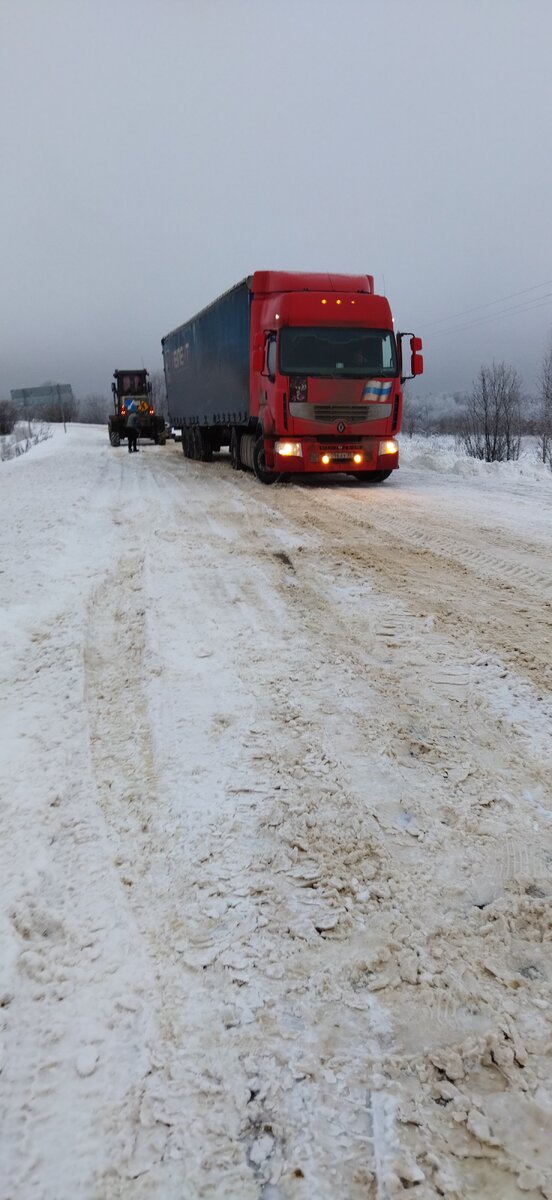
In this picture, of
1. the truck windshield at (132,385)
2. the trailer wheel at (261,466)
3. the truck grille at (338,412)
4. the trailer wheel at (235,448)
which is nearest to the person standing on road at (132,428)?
the truck windshield at (132,385)

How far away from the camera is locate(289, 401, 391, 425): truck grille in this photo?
1145 cm

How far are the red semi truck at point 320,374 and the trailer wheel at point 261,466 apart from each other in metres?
0.02

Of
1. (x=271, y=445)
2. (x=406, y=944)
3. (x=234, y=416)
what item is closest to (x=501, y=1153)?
(x=406, y=944)

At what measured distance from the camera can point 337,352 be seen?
11602mm

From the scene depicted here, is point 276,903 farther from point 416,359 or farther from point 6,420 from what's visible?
point 6,420

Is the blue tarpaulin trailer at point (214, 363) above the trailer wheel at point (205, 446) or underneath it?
above

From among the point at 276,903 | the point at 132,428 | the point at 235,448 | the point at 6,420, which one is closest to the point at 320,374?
the point at 235,448

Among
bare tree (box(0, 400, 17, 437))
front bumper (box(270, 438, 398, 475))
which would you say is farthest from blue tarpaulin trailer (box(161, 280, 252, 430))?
bare tree (box(0, 400, 17, 437))

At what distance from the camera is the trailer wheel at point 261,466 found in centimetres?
1255

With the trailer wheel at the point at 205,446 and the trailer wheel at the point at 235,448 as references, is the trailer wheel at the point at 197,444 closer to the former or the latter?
the trailer wheel at the point at 205,446

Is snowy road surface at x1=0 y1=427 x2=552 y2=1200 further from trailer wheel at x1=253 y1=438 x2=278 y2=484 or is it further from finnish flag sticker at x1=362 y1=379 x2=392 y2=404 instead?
trailer wheel at x1=253 y1=438 x2=278 y2=484

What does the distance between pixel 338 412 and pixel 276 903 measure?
1060 centimetres

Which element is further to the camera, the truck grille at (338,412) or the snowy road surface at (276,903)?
the truck grille at (338,412)

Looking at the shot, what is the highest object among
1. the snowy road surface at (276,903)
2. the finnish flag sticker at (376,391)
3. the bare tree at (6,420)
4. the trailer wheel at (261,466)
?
the bare tree at (6,420)
